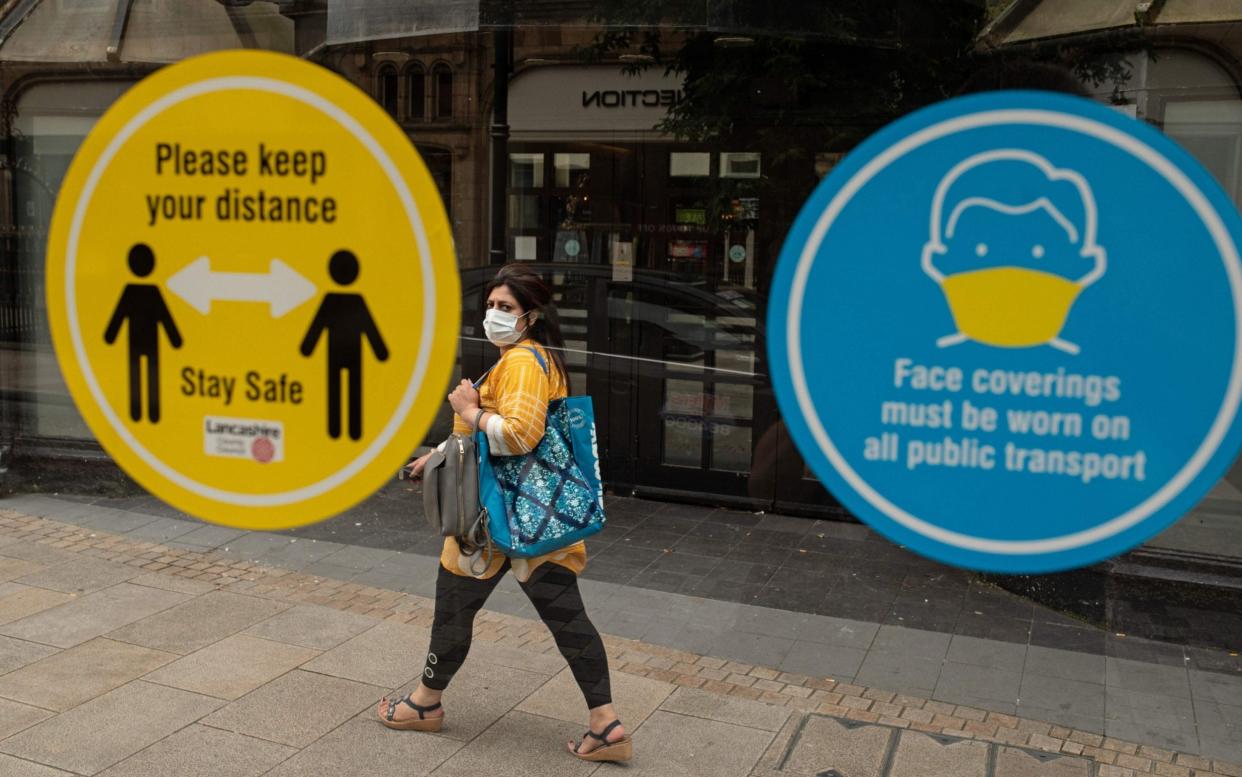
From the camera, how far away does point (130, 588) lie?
595cm

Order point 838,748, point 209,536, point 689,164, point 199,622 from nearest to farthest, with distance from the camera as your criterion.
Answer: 1. point 838,748
2. point 199,622
3. point 689,164
4. point 209,536

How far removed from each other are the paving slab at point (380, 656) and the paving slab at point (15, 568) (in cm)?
204

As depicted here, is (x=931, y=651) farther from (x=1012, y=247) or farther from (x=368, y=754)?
(x=1012, y=247)

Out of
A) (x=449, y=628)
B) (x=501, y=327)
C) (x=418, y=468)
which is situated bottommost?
(x=449, y=628)

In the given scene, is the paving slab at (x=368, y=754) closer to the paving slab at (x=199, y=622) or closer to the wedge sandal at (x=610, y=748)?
the wedge sandal at (x=610, y=748)

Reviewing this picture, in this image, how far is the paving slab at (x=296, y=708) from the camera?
14.4ft

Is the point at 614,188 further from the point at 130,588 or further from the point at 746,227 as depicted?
the point at 130,588

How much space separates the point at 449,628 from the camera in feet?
14.0

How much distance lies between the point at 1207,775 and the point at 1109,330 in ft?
10.6

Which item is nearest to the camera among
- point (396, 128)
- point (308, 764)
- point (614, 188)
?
point (396, 128)

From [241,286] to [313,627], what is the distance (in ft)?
12.3

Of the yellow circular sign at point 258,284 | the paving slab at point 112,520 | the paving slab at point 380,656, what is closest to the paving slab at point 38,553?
the paving slab at point 112,520

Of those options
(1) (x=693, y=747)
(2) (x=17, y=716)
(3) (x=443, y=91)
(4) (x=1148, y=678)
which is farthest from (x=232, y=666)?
(4) (x=1148, y=678)

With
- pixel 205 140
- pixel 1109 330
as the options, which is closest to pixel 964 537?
pixel 1109 330
